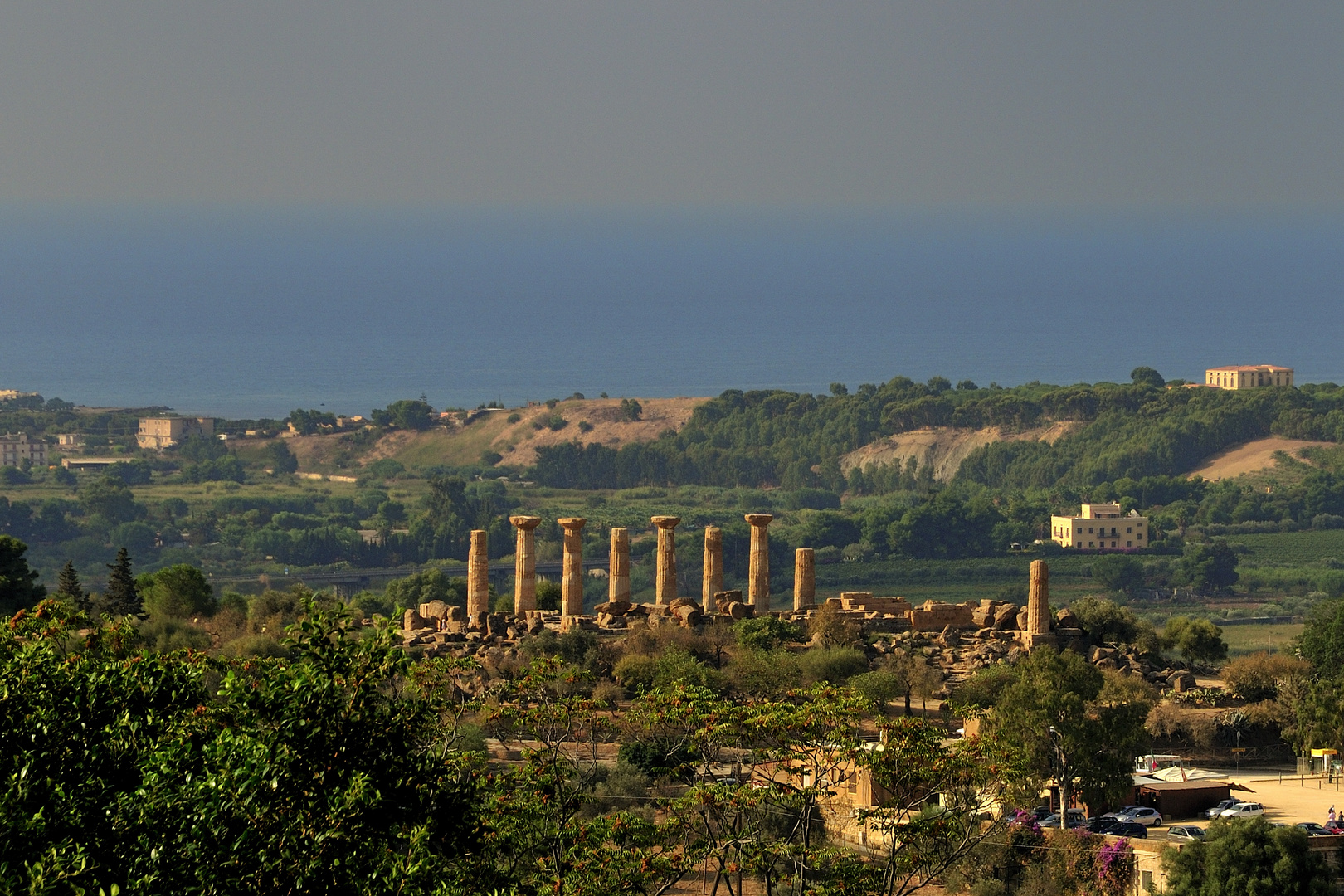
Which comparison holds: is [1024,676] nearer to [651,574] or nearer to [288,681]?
[288,681]

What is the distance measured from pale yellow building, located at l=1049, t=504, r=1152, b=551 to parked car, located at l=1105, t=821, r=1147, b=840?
11099 cm

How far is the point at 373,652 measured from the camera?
27750 millimetres

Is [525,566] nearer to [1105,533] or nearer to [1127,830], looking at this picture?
[1127,830]

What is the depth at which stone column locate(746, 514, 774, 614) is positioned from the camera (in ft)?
230

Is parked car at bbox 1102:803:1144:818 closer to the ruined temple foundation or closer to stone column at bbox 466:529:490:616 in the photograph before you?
the ruined temple foundation

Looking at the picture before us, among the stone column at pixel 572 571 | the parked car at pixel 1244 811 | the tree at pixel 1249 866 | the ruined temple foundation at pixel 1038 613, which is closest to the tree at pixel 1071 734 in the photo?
the parked car at pixel 1244 811

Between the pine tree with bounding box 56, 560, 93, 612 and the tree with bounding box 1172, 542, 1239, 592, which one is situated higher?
the pine tree with bounding box 56, 560, 93, 612

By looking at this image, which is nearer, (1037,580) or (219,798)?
(219,798)

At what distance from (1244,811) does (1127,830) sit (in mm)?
2928

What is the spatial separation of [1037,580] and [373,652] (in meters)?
39.0

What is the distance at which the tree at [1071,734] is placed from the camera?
47.0 m

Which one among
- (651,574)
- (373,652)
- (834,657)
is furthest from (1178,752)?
(651,574)

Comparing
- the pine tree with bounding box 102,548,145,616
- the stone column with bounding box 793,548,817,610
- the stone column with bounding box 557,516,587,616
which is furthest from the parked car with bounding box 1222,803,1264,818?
the pine tree with bounding box 102,548,145,616

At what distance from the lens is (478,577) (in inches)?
2744
